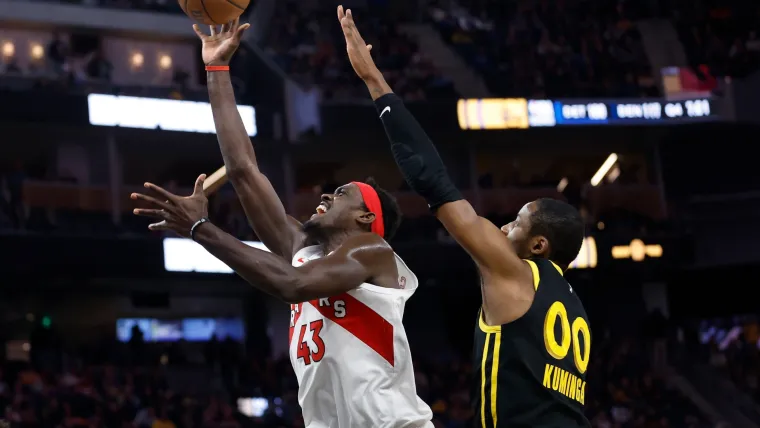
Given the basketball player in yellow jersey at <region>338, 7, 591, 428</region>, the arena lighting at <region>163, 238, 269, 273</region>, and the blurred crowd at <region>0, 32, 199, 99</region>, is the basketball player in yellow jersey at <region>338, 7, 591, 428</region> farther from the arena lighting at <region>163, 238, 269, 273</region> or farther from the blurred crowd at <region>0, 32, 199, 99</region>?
the blurred crowd at <region>0, 32, 199, 99</region>

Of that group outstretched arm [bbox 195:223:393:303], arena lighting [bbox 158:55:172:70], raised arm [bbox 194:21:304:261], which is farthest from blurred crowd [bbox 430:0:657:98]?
outstretched arm [bbox 195:223:393:303]

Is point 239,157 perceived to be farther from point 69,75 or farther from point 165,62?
point 165,62

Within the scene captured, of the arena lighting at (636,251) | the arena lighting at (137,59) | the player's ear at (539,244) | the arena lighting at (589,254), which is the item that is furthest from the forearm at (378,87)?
the arena lighting at (137,59)

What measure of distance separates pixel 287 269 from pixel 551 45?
2025 centimetres

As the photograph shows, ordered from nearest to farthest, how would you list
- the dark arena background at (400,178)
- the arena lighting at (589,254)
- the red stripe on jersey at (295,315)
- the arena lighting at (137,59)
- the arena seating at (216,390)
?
the red stripe on jersey at (295,315) < the arena seating at (216,390) < the dark arena background at (400,178) < the arena lighting at (589,254) < the arena lighting at (137,59)

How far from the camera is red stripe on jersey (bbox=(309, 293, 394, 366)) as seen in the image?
166 inches

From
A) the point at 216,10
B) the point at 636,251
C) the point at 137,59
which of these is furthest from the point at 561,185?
the point at 216,10

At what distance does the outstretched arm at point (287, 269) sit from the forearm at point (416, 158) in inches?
20.8

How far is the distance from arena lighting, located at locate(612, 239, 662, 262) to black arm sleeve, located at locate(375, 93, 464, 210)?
57.8 feet

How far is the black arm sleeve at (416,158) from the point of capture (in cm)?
357

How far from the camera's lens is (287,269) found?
375 cm

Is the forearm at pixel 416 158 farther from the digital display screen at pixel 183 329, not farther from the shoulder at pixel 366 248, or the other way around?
the digital display screen at pixel 183 329

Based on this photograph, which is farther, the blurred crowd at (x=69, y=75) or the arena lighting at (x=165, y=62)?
the arena lighting at (x=165, y=62)

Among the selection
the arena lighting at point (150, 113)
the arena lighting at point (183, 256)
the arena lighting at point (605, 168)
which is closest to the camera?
the arena lighting at point (183, 256)
